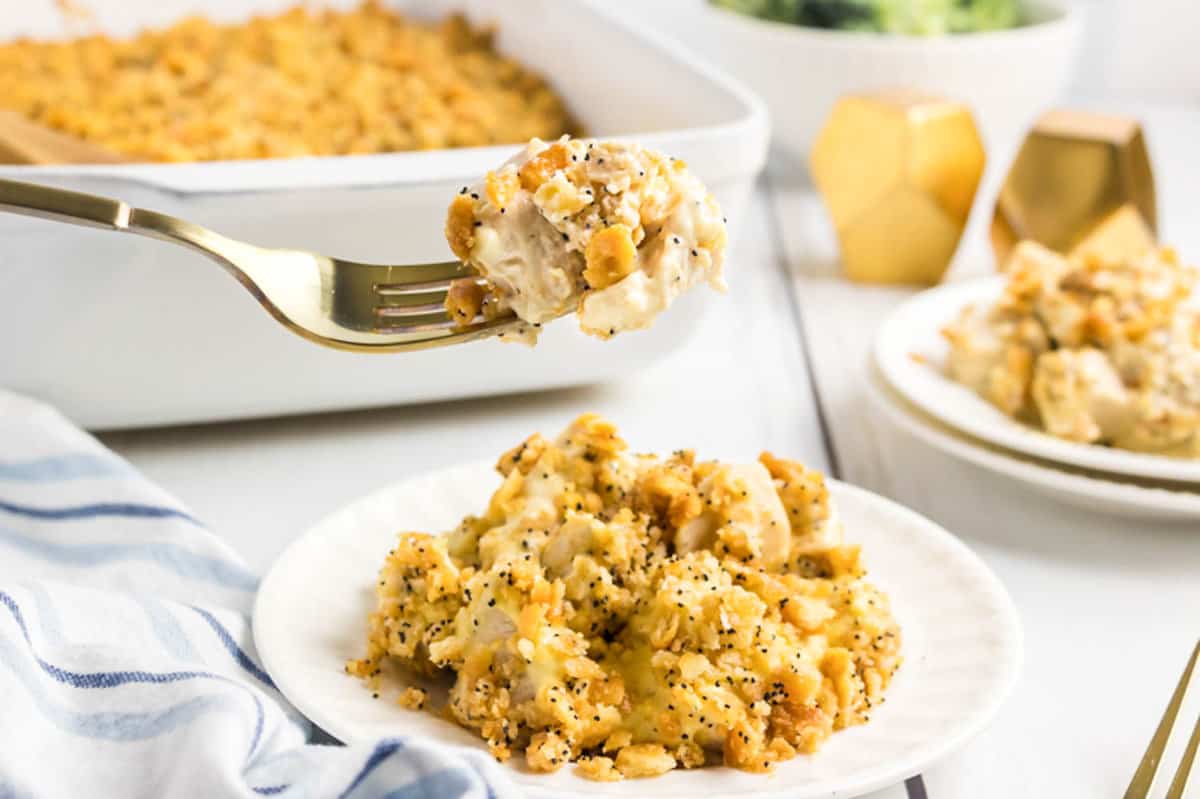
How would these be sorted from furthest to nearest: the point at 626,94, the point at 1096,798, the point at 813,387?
the point at 626,94
the point at 813,387
the point at 1096,798

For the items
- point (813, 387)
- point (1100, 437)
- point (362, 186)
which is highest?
point (362, 186)

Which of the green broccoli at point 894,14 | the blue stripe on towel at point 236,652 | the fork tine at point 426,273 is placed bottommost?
the blue stripe on towel at point 236,652

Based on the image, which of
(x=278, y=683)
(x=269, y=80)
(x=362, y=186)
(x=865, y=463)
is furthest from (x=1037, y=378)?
(x=269, y=80)

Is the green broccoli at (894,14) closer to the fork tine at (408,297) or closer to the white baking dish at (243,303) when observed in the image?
the white baking dish at (243,303)

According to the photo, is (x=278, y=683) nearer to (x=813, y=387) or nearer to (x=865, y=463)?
(x=865, y=463)

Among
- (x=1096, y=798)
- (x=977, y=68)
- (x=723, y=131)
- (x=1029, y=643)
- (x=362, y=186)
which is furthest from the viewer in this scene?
(x=977, y=68)

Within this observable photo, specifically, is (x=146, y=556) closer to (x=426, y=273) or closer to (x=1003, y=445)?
(x=426, y=273)

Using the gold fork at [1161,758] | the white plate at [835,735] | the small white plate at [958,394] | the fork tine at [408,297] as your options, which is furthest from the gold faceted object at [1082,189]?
the fork tine at [408,297]

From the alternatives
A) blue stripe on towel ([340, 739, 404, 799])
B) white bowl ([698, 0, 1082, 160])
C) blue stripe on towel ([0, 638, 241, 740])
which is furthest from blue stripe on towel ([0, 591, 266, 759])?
white bowl ([698, 0, 1082, 160])
